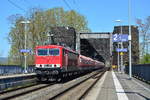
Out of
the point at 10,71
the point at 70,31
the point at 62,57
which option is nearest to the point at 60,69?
the point at 62,57

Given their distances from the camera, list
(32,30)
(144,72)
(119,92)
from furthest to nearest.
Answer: (32,30) → (144,72) → (119,92)

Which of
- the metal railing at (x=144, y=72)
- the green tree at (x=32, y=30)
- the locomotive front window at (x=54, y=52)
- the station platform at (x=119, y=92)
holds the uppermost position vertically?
the green tree at (x=32, y=30)

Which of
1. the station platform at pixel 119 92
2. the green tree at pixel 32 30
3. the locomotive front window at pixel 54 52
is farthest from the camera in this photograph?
the green tree at pixel 32 30

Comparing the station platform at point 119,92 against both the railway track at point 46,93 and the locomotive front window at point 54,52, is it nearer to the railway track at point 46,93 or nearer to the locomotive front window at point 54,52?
the railway track at point 46,93

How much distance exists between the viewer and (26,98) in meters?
15.9

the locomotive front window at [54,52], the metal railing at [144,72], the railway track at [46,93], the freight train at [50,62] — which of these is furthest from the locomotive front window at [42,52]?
the metal railing at [144,72]

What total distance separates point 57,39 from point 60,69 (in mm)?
33288

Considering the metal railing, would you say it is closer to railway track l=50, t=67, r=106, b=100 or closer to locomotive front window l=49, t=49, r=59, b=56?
railway track l=50, t=67, r=106, b=100

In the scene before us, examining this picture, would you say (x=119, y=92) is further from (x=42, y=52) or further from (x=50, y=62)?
(x=42, y=52)

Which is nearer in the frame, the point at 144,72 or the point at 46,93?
the point at 46,93

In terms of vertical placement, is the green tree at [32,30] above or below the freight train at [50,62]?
above

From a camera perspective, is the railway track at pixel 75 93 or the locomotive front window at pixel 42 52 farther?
the locomotive front window at pixel 42 52

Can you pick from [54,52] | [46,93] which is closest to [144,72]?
[54,52]

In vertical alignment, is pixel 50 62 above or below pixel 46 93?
above
